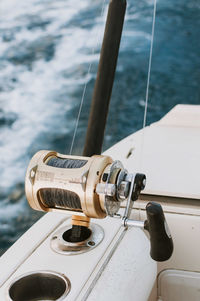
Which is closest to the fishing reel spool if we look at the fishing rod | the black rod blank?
the fishing rod

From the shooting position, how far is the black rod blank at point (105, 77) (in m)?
1.18

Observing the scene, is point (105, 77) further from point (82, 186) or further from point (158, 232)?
point (158, 232)

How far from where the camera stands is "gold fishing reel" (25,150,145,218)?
2.54ft

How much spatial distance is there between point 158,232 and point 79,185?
183mm

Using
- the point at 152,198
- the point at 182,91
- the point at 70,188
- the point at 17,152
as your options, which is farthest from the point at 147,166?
the point at 182,91

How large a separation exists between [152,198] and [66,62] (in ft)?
16.1

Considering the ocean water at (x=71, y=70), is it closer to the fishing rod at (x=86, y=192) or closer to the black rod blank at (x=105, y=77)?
the black rod blank at (x=105, y=77)

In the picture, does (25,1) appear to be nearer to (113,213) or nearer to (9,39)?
(9,39)

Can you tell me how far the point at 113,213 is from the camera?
0.83 metres

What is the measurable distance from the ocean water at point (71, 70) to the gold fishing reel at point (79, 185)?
10.7ft

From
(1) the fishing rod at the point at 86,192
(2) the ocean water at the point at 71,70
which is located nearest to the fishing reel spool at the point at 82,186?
(1) the fishing rod at the point at 86,192

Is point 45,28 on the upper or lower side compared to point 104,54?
lower

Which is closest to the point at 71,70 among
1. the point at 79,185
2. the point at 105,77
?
the point at 105,77

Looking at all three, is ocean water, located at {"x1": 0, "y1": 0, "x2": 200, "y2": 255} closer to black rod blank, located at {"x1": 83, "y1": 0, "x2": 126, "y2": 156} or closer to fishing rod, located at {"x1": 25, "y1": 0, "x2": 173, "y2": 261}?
black rod blank, located at {"x1": 83, "y1": 0, "x2": 126, "y2": 156}
